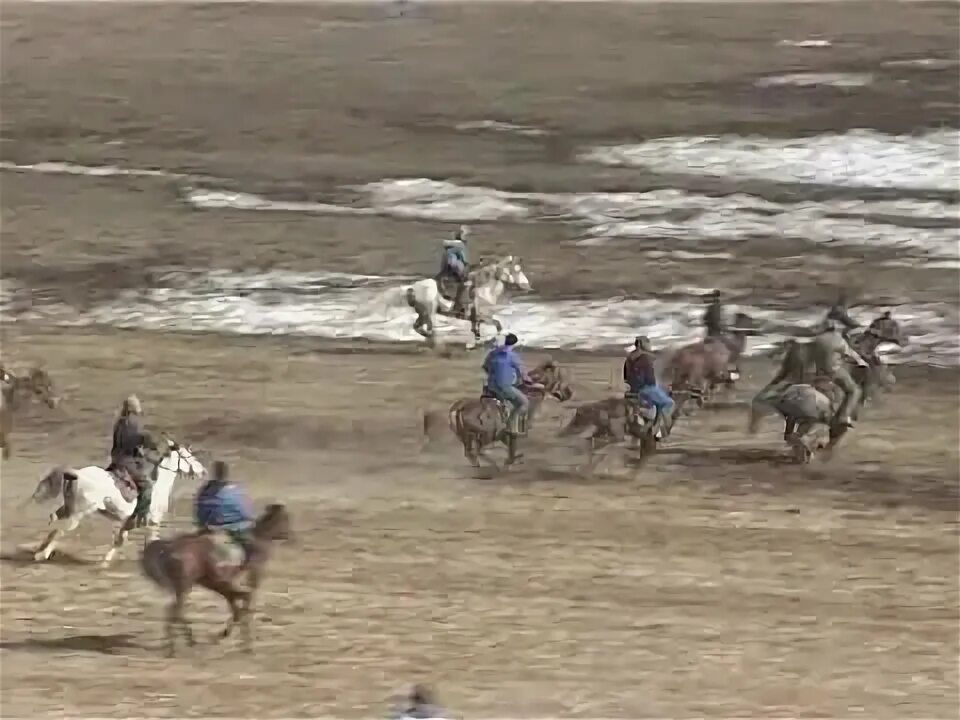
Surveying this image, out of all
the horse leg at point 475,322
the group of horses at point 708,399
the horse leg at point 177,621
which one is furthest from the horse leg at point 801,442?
the horse leg at point 177,621

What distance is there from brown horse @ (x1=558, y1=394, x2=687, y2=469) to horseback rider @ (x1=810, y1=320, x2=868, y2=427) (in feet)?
2.40

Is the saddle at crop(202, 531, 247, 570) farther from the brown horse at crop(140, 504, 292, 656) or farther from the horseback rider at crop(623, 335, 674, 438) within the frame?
the horseback rider at crop(623, 335, 674, 438)

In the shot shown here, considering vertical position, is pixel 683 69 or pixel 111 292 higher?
pixel 683 69

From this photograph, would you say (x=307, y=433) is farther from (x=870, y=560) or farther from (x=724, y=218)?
(x=870, y=560)

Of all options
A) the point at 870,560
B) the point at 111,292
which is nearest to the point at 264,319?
the point at 111,292

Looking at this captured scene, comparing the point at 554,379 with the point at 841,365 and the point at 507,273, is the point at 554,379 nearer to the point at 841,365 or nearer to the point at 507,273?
the point at 507,273

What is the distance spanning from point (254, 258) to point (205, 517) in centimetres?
135

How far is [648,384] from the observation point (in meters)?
6.17

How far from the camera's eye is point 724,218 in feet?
20.5

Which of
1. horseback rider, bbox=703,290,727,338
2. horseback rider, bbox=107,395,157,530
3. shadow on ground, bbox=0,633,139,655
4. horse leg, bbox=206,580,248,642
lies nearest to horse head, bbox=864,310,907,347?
horseback rider, bbox=703,290,727,338

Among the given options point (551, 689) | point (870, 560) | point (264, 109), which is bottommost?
point (551, 689)

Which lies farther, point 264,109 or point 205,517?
point 264,109

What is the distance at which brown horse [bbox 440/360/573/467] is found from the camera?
6.14 m

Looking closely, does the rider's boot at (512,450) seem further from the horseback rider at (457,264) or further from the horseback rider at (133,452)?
the horseback rider at (133,452)
